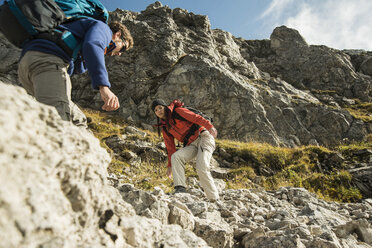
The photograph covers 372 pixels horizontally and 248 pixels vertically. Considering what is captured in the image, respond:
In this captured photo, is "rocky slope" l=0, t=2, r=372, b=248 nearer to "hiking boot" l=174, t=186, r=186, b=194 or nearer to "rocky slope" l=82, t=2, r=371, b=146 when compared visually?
"rocky slope" l=82, t=2, r=371, b=146

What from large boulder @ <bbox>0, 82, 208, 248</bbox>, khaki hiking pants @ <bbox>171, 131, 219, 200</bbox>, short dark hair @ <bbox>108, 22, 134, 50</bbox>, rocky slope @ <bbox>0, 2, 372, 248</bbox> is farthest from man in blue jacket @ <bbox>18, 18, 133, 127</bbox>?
khaki hiking pants @ <bbox>171, 131, 219, 200</bbox>

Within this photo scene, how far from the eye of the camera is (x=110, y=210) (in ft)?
4.49

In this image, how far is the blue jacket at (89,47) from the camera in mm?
2291

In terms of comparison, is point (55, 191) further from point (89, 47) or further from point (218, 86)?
point (218, 86)

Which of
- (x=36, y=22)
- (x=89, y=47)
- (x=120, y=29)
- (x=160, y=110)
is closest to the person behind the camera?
(x=36, y=22)

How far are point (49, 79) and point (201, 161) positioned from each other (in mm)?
3440

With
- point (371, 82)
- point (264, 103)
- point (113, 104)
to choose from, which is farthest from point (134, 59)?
point (371, 82)

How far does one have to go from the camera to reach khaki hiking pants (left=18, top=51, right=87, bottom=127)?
7.29 feet

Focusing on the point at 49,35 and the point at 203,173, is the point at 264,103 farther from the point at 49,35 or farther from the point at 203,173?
the point at 49,35

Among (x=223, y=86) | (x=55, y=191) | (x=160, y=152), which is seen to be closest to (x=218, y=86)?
(x=223, y=86)

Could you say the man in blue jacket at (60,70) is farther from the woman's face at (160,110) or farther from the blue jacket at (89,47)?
the woman's face at (160,110)

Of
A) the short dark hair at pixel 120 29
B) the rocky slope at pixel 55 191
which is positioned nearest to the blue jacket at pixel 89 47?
the short dark hair at pixel 120 29

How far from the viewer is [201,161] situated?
4.93 metres

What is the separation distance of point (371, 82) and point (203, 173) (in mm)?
37925
